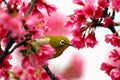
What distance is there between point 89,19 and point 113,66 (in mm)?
234

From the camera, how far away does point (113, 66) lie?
1674 mm

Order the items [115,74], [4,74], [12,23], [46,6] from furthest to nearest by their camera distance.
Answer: [115,74] → [46,6] → [4,74] → [12,23]

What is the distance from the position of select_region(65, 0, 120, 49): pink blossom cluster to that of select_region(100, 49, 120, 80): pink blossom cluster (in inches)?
3.5

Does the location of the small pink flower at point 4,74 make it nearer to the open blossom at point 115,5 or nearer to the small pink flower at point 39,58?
the small pink flower at point 39,58

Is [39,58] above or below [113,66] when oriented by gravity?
above

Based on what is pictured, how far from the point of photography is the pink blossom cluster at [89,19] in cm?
155

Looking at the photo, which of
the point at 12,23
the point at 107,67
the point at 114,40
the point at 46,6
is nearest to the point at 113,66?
the point at 107,67

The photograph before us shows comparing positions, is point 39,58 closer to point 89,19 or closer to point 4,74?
point 4,74

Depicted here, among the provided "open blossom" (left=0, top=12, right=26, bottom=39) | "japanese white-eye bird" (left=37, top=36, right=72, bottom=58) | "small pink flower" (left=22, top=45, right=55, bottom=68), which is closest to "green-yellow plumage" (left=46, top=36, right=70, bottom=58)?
"japanese white-eye bird" (left=37, top=36, right=72, bottom=58)

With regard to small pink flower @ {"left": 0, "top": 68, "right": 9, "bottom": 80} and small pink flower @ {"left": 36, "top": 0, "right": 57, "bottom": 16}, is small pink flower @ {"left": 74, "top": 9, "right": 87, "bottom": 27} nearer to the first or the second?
small pink flower @ {"left": 36, "top": 0, "right": 57, "bottom": 16}

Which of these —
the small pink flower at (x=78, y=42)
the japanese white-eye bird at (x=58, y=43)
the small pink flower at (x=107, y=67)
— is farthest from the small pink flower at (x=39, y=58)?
the japanese white-eye bird at (x=58, y=43)

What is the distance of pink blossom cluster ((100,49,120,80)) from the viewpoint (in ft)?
5.25

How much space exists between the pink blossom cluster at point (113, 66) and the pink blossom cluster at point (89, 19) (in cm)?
Result: 9

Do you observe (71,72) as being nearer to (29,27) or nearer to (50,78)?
(50,78)
